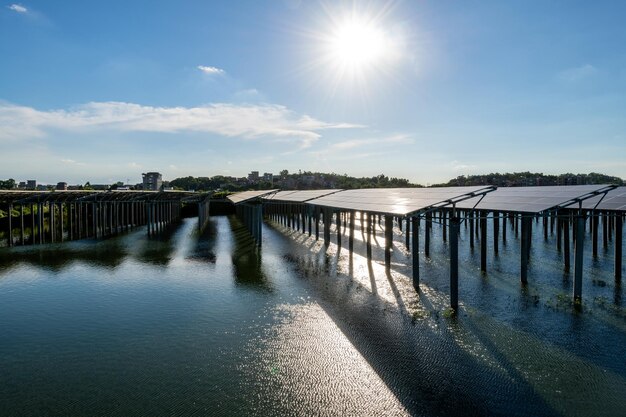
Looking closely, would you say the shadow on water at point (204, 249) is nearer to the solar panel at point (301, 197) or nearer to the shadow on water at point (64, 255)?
the shadow on water at point (64, 255)

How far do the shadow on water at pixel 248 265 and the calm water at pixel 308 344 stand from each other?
22cm

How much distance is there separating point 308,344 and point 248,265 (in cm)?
1231

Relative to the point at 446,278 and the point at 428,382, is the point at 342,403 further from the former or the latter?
the point at 446,278

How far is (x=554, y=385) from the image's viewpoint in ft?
28.5

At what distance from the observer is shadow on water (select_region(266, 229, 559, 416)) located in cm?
793

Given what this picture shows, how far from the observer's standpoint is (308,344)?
36.4 feet

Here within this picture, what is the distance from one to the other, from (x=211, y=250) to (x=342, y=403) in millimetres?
22355

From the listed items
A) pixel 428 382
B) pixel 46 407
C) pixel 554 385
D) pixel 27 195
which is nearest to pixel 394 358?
pixel 428 382

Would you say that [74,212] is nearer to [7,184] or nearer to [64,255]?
[64,255]

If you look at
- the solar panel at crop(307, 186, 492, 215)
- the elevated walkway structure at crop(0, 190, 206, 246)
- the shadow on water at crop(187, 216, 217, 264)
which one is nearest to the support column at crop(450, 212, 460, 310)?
the solar panel at crop(307, 186, 492, 215)

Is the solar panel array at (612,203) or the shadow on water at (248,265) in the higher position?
the solar panel array at (612,203)

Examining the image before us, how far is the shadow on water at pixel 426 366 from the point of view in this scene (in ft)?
26.0

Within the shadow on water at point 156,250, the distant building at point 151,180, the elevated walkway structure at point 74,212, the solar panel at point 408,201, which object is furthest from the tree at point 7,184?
the solar panel at point 408,201

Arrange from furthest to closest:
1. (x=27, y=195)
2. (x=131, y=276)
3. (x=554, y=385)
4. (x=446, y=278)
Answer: (x=27, y=195) → (x=131, y=276) → (x=446, y=278) → (x=554, y=385)
